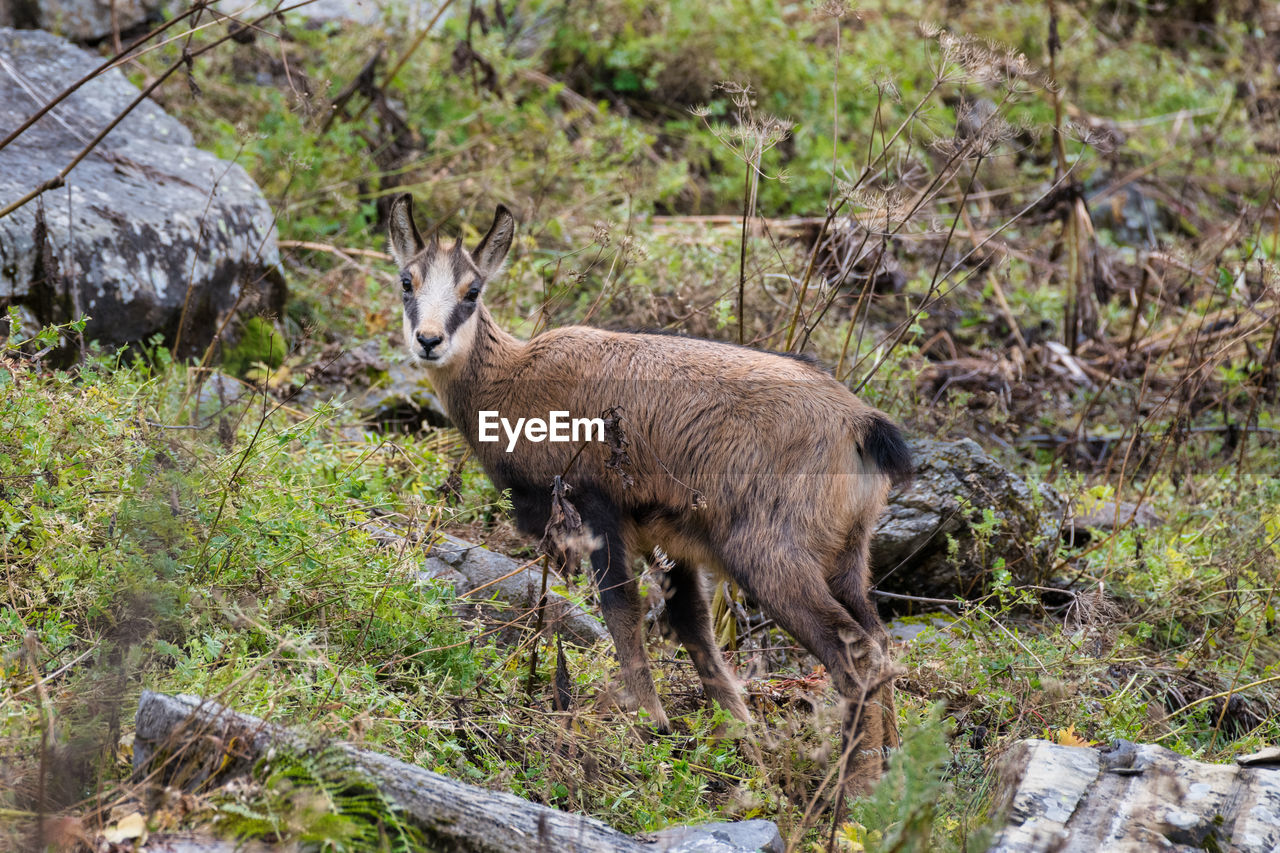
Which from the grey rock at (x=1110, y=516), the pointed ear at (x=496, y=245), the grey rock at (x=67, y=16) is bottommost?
the grey rock at (x=1110, y=516)

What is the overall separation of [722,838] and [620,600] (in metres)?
1.42

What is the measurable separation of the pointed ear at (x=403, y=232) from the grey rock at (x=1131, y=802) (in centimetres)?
357

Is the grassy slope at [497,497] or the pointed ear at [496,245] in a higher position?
the pointed ear at [496,245]

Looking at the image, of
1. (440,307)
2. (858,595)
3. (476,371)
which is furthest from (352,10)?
(858,595)

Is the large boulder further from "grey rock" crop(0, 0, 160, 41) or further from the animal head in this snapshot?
"grey rock" crop(0, 0, 160, 41)

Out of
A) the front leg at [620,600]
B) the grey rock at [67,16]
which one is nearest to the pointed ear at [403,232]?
the front leg at [620,600]

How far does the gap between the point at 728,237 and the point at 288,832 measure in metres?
6.47

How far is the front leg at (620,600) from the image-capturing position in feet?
15.4

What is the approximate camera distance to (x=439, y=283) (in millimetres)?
5289

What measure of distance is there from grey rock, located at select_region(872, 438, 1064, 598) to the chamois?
1297 millimetres

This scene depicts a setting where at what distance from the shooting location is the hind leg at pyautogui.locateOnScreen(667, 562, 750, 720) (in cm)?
493

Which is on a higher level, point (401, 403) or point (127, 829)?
point (127, 829)

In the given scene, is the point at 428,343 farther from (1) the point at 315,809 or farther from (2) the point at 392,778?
(1) the point at 315,809

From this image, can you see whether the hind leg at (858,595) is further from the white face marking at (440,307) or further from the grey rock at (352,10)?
the grey rock at (352,10)
